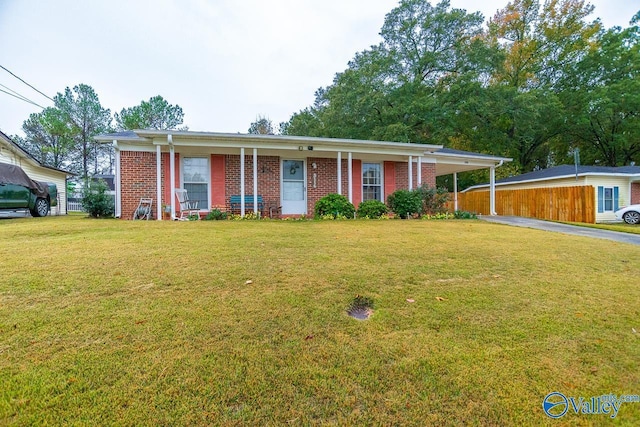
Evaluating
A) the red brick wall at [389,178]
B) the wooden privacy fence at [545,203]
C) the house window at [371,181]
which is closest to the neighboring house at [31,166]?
the house window at [371,181]

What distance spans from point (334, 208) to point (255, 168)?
2909mm

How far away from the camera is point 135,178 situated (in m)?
9.69

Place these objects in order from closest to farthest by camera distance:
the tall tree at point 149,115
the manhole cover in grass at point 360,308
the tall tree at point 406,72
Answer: the manhole cover in grass at point 360,308 < the tall tree at point 406,72 < the tall tree at point 149,115

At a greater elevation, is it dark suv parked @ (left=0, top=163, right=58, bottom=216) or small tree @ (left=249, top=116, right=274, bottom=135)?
small tree @ (left=249, top=116, right=274, bottom=135)

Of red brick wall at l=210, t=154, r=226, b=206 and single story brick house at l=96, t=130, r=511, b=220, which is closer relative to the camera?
single story brick house at l=96, t=130, r=511, b=220

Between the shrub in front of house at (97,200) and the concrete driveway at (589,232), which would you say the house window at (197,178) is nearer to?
the shrub in front of house at (97,200)

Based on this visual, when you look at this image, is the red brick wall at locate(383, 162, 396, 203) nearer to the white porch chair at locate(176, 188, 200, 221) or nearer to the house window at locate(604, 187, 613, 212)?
the white porch chair at locate(176, 188, 200, 221)

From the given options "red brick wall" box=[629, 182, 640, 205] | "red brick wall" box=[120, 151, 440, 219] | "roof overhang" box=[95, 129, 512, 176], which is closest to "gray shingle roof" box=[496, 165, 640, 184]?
"red brick wall" box=[629, 182, 640, 205]

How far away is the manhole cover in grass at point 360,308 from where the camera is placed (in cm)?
225

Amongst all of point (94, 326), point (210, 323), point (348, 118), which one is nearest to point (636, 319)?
point (210, 323)

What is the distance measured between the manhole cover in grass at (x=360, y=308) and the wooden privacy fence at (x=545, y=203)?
14.1 m

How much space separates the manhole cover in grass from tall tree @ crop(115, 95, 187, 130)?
34.7 meters

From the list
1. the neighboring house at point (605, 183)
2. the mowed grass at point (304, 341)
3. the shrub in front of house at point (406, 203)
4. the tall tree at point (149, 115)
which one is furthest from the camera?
the tall tree at point (149, 115)

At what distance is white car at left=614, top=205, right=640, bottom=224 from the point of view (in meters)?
12.6
